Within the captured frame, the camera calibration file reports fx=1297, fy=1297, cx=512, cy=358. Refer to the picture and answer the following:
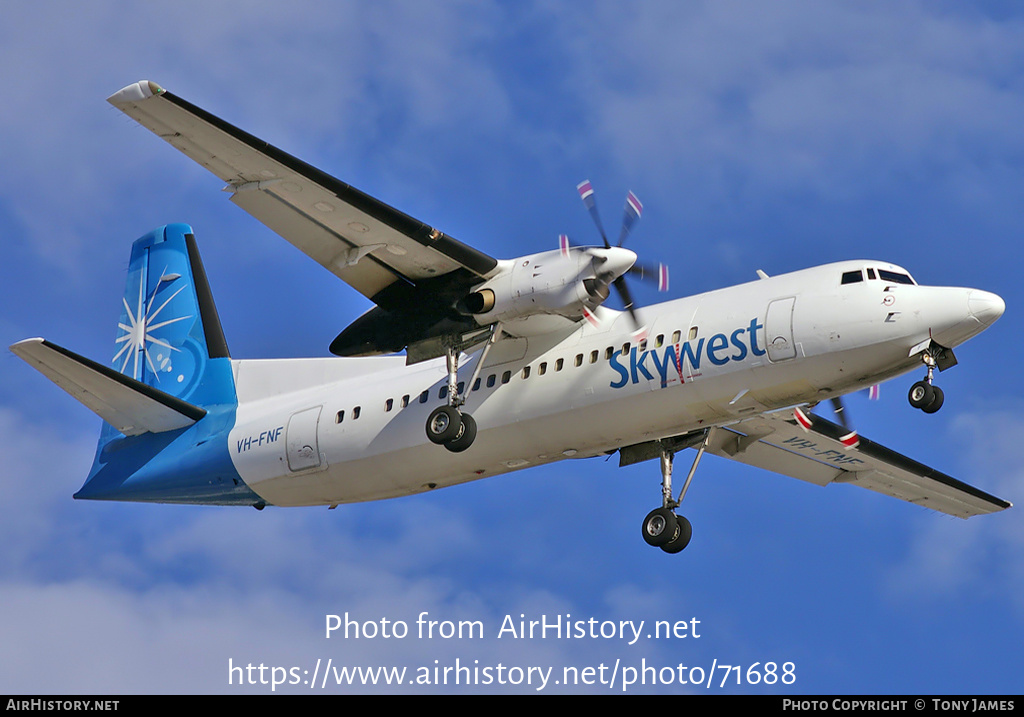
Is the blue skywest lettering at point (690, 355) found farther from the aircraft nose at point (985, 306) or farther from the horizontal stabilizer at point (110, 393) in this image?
the horizontal stabilizer at point (110, 393)

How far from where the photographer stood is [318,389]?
18.3 meters

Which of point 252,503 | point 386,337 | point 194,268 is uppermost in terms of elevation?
point 194,268

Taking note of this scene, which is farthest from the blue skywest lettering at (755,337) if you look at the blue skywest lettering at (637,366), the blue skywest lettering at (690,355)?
the blue skywest lettering at (637,366)

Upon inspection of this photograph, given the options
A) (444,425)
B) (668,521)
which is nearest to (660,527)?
(668,521)

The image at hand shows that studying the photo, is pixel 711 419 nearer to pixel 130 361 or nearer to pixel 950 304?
pixel 950 304

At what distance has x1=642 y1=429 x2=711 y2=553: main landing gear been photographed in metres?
16.4


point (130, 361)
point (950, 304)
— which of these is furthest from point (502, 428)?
point (130, 361)

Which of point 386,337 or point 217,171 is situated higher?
point 217,171

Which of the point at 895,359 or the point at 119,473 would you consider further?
the point at 119,473

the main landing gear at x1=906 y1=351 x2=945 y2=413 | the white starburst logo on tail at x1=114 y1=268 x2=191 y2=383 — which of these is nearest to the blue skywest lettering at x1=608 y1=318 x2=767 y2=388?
the main landing gear at x1=906 y1=351 x2=945 y2=413

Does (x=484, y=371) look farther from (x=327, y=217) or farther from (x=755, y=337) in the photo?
(x=755, y=337)

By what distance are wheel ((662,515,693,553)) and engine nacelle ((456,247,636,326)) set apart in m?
3.14

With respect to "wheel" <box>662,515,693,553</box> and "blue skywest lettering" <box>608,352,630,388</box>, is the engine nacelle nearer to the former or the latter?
"blue skywest lettering" <box>608,352,630,388</box>

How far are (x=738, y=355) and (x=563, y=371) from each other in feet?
7.37
